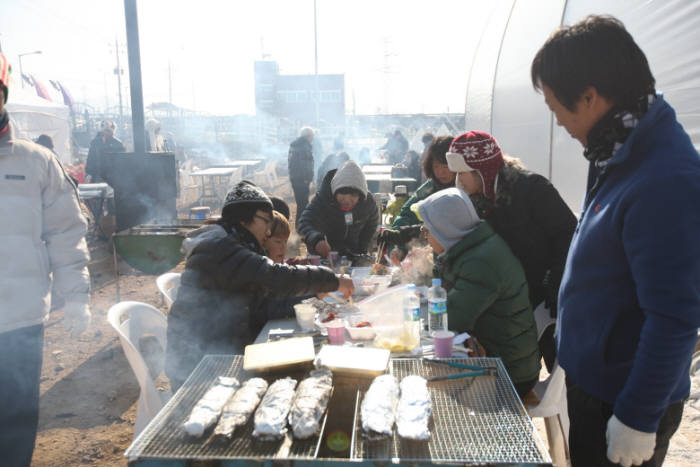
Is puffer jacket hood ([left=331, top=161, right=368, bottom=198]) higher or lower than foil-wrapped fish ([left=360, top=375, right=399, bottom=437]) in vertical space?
higher

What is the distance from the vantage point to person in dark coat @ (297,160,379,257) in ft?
15.7

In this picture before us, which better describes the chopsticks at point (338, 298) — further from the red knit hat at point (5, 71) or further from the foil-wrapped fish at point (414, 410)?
the red knit hat at point (5, 71)

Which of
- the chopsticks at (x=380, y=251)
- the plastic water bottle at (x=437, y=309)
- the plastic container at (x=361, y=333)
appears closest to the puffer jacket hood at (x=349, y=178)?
the chopsticks at (x=380, y=251)

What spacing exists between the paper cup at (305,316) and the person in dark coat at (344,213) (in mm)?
1971

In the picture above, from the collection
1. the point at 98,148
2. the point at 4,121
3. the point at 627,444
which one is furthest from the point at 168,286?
the point at 98,148

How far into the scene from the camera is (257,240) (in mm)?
2895

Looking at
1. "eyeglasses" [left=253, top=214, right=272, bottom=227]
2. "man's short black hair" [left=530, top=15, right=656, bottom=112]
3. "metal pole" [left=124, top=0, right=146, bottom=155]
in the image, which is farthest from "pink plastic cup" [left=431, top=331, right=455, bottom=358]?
"metal pole" [left=124, top=0, right=146, bottom=155]

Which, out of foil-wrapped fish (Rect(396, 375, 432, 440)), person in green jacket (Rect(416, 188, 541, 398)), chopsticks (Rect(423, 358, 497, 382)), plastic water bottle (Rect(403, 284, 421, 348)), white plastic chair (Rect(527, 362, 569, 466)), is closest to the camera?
foil-wrapped fish (Rect(396, 375, 432, 440))

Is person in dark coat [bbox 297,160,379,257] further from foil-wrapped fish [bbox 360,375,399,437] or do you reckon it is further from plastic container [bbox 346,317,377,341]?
foil-wrapped fish [bbox 360,375,399,437]

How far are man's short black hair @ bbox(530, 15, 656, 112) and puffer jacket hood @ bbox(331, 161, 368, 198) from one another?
126 inches

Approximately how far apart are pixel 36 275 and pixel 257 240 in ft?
3.74

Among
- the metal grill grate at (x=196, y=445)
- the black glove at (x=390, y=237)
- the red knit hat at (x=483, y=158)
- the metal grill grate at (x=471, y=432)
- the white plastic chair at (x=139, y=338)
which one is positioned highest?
the red knit hat at (x=483, y=158)

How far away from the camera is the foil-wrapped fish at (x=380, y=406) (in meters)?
1.46

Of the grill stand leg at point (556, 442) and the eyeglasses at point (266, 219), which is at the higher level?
the eyeglasses at point (266, 219)
